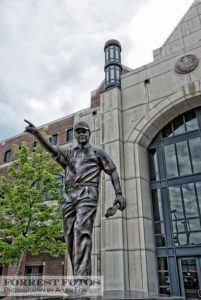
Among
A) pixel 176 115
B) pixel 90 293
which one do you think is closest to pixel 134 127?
pixel 176 115

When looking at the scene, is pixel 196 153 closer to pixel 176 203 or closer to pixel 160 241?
pixel 176 203

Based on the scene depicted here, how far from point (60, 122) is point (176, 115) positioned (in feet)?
41.6

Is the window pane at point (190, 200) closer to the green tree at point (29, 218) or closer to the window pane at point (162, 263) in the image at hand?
the window pane at point (162, 263)

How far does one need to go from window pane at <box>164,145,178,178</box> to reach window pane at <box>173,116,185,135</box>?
0.93m

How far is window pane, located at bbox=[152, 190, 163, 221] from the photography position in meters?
13.5

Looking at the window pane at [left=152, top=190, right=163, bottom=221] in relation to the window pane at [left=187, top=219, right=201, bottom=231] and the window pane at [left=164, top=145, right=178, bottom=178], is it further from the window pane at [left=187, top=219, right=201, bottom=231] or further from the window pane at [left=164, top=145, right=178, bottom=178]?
the window pane at [left=187, top=219, right=201, bottom=231]

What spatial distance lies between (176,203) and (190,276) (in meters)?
3.27

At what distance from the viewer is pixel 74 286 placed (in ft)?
10.6

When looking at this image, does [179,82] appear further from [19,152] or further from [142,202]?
[19,152]

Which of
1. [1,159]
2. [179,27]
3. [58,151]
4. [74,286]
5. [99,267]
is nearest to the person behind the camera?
[74,286]

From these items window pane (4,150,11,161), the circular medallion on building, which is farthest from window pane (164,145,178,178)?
window pane (4,150,11,161)

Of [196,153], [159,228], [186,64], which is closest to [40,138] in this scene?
[159,228]

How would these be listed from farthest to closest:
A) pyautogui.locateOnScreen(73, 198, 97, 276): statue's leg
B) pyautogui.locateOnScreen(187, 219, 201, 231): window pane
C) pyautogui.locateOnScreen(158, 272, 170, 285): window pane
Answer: pyautogui.locateOnScreen(187, 219, 201, 231): window pane
pyautogui.locateOnScreen(158, 272, 170, 285): window pane
pyautogui.locateOnScreen(73, 198, 97, 276): statue's leg

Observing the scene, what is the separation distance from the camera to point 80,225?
148 inches
